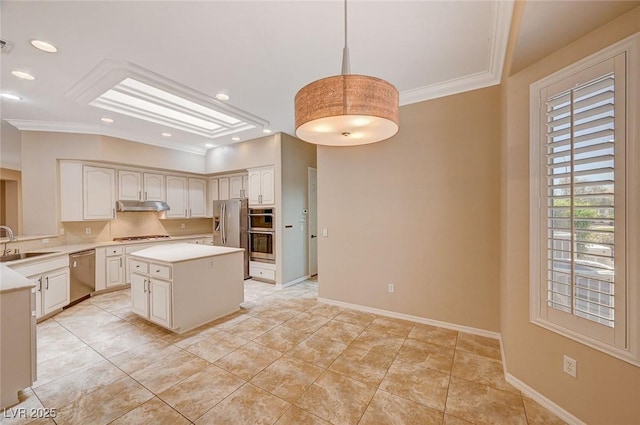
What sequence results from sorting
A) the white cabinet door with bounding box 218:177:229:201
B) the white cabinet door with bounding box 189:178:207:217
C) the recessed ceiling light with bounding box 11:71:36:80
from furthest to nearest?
1. the white cabinet door with bounding box 189:178:207:217
2. the white cabinet door with bounding box 218:177:229:201
3. the recessed ceiling light with bounding box 11:71:36:80

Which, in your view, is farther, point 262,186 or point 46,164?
point 262,186

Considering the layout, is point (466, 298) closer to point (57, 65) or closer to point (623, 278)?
point (623, 278)

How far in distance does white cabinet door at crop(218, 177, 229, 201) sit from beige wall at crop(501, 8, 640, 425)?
5403mm

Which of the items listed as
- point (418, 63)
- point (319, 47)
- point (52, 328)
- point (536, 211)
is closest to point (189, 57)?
point (319, 47)

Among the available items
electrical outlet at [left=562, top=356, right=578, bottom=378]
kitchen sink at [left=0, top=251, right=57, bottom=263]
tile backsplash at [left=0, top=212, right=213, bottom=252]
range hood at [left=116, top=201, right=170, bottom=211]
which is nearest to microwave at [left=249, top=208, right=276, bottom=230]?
range hood at [left=116, top=201, right=170, bottom=211]

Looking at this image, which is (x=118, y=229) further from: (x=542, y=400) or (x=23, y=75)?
(x=542, y=400)

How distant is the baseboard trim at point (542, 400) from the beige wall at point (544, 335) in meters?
0.03

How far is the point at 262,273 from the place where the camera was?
210 inches

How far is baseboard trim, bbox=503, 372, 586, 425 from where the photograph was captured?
1768 mm

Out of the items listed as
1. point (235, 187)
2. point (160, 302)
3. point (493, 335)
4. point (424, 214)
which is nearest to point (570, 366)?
point (493, 335)

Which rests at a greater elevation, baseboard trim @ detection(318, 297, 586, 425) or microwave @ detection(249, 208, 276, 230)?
microwave @ detection(249, 208, 276, 230)

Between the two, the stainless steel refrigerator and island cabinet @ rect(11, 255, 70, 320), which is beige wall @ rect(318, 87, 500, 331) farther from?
island cabinet @ rect(11, 255, 70, 320)

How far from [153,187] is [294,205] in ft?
10.0

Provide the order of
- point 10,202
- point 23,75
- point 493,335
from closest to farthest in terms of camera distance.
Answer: point 23,75 → point 493,335 → point 10,202
